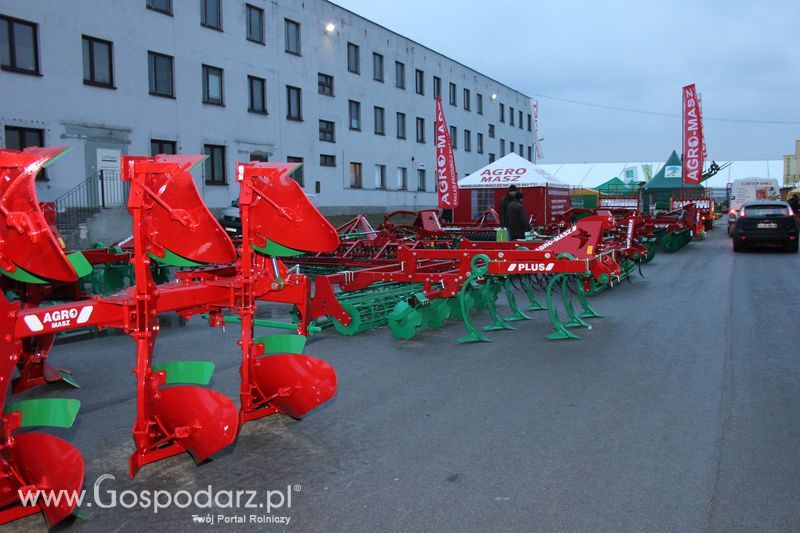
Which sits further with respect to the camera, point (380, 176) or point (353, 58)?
point (380, 176)

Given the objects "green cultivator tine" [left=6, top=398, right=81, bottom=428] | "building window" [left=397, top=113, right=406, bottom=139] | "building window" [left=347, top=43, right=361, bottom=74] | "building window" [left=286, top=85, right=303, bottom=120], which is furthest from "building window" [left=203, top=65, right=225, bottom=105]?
"green cultivator tine" [left=6, top=398, right=81, bottom=428]

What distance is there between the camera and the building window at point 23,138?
2016cm

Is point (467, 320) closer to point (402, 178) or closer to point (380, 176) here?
point (380, 176)

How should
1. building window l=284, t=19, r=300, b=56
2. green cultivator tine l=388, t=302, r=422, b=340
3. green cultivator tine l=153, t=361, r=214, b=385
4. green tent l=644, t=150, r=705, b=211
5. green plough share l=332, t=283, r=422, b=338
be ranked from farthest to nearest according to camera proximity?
green tent l=644, t=150, r=705, b=211 → building window l=284, t=19, r=300, b=56 → green plough share l=332, t=283, r=422, b=338 → green cultivator tine l=388, t=302, r=422, b=340 → green cultivator tine l=153, t=361, r=214, b=385

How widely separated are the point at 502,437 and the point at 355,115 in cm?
3310

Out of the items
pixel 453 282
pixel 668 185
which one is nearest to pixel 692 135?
pixel 668 185

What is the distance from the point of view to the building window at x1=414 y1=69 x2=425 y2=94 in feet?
138

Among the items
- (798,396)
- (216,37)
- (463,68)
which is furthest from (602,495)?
(463,68)

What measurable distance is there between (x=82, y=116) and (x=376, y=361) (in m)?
18.3

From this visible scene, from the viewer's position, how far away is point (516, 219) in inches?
555

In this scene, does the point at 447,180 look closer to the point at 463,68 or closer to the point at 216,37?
the point at 216,37

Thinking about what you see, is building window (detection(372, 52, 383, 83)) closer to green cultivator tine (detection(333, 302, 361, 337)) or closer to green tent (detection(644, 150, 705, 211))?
green tent (detection(644, 150, 705, 211))

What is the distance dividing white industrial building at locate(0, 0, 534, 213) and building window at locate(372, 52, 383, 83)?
0.18 feet

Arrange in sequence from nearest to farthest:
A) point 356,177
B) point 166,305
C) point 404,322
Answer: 1. point 166,305
2. point 404,322
3. point 356,177
